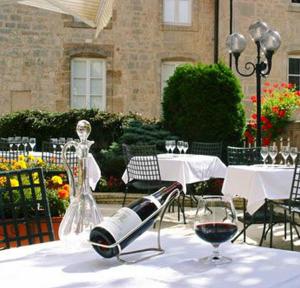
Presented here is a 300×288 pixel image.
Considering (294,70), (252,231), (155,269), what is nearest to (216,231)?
(155,269)

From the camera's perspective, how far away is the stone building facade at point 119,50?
51.1 ft

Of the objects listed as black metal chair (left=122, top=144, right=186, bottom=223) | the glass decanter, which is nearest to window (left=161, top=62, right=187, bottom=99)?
black metal chair (left=122, top=144, right=186, bottom=223)

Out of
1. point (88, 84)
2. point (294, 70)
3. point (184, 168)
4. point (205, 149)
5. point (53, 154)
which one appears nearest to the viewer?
point (184, 168)

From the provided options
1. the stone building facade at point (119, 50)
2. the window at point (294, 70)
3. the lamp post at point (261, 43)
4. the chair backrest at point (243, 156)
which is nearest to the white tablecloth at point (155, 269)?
the chair backrest at point (243, 156)

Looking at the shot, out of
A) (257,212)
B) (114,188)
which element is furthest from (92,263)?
(114,188)

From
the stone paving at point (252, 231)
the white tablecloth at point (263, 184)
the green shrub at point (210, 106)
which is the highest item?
Result: the green shrub at point (210, 106)

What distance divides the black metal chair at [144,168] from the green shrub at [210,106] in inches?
136

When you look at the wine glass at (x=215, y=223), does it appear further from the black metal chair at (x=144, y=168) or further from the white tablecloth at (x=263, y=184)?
the black metal chair at (x=144, y=168)

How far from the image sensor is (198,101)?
11.0 metres

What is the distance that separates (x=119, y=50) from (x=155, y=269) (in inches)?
577

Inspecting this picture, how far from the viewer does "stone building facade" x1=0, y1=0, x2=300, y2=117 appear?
1558 centimetres

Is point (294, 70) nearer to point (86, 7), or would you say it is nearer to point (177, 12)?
point (177, 12)

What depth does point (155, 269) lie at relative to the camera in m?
1.74

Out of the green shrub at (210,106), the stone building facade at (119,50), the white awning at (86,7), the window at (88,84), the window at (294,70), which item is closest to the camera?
the white awning at (86,7)
